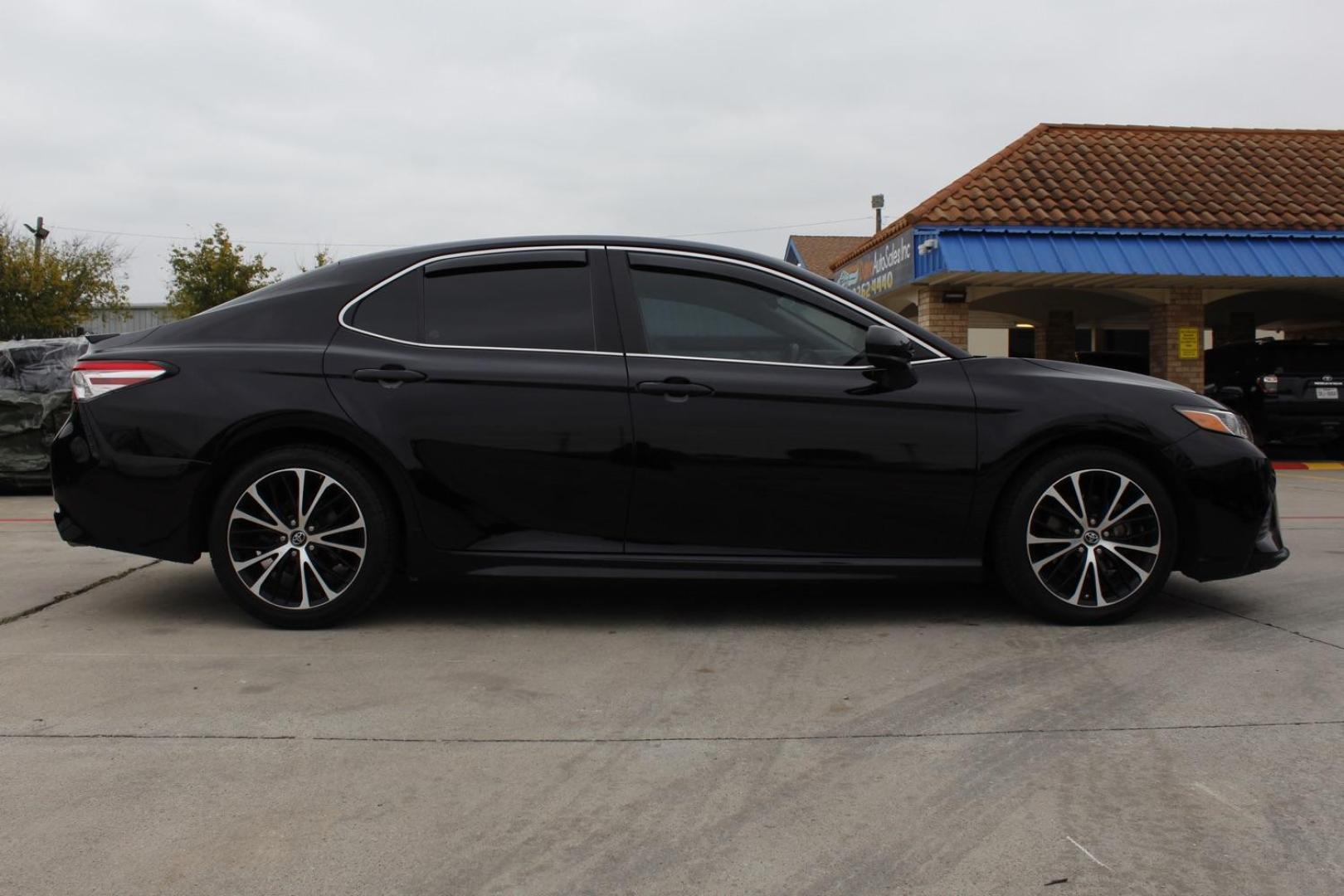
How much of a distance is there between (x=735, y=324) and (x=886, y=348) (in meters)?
0.65

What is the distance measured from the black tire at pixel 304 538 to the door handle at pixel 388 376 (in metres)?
0.33

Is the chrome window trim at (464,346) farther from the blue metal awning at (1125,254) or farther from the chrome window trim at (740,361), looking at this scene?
the blue metal awning at (1125,254)

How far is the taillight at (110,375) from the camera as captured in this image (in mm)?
4676

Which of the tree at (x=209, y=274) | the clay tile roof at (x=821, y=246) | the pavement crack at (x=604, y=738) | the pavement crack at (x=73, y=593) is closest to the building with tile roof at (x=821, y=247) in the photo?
the clay tile roof at (x=821, y=246)

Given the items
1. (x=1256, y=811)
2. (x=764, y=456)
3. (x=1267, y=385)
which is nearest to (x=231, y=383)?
(x=764, y=456)

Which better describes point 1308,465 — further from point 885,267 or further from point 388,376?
point 388,376

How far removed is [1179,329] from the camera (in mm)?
18312

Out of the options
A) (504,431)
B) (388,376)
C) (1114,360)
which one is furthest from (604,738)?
(1114,360)

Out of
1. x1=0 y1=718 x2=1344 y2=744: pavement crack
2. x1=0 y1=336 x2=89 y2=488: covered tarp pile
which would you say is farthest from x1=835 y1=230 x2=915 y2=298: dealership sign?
x1=0 y1=718 x2=1344 y2=744: pavement crack

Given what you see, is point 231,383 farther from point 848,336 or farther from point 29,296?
point 29,296

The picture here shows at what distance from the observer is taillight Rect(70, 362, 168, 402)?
15.3 feet

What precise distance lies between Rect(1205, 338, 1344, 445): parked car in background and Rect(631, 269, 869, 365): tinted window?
12.5 m

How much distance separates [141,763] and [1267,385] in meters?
16.1

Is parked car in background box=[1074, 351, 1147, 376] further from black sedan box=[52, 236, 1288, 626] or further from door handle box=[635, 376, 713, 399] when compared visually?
door handle box=[635, 376, 713, 399]
